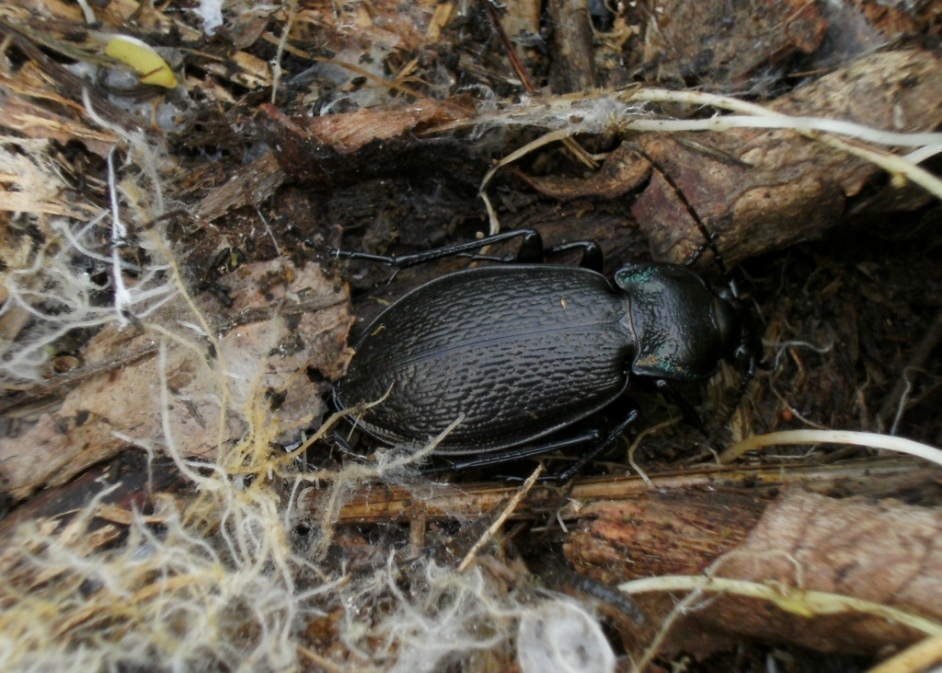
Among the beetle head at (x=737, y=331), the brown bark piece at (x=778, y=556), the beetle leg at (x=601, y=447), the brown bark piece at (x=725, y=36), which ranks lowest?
the brown bark piece at (x=778, y=556)

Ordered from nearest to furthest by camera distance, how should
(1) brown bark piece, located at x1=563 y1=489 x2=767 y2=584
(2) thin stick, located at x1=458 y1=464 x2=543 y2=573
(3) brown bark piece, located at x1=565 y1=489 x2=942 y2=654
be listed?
(3) brown bark piece, located at x1=565 y1=489 x2=942 y2=654
(1) brown bark piece, located at x1=563 y1=489 x2=767 y2=584
(2) thin stick, located at x1=458 y1=464 x2=543 y2=573

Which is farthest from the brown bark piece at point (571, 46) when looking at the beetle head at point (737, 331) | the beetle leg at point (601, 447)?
the beetle leg at point (601, 447)

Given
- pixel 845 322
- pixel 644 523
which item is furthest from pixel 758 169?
pixel 644 523

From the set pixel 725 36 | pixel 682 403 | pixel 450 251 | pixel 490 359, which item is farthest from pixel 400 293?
pixel 725 36

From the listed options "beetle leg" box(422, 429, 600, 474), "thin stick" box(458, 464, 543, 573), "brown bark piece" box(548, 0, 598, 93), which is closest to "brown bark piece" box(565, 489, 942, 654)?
"thin stick" box(458, 464, 543, 573)

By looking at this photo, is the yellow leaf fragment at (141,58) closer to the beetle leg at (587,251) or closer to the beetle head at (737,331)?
the beetle leg at (587,251)

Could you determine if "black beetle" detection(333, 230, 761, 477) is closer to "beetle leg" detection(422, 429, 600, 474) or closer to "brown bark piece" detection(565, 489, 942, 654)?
"beetle leg" detection(422, 429, 600, 474)

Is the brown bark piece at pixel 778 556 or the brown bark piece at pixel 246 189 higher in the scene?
the brown bark piece at pixel 246 189

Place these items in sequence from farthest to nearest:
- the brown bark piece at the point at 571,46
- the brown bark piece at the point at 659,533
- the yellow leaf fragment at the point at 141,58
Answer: the brown bark piece at the point at 571,46
the yellow leaf fragment at the point at 141,58
the brown bark piece at the point at 659,533

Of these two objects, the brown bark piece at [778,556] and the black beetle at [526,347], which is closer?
the brown bark piece at [778,556]
